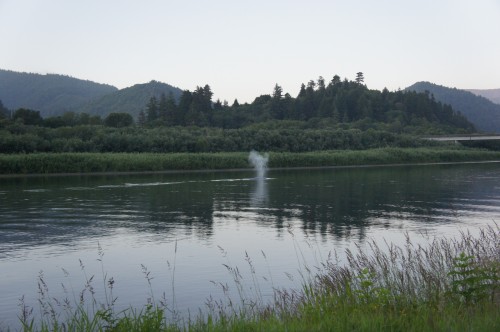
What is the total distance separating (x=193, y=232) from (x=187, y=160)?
232 feet

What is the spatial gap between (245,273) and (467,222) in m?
18.4

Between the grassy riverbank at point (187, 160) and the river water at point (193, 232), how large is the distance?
2685 centimetres

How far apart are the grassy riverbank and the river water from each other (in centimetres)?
2685

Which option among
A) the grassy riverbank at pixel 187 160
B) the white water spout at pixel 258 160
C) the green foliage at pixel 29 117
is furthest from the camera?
the green foliage at pixel 29 117

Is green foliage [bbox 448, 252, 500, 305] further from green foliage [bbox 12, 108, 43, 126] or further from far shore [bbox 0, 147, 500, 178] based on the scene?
green foliage [bbox 12, 108, 43, 126]

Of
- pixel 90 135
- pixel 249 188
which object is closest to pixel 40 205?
pixel 249 188

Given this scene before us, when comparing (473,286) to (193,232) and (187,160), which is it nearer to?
(193,232)

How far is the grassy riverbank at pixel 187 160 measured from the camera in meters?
86.8

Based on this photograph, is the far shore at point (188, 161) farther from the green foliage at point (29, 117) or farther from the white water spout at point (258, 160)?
the green foliage at point (29, 117)

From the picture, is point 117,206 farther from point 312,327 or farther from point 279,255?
point 312,327

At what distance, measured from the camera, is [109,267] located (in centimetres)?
2278

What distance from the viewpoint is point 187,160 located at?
102000mm

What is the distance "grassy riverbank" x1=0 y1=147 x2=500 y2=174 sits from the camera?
86.8 metres

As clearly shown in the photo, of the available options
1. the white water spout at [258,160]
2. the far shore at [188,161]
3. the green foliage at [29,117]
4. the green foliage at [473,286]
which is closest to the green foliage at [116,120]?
the green foliage at [29,117]
